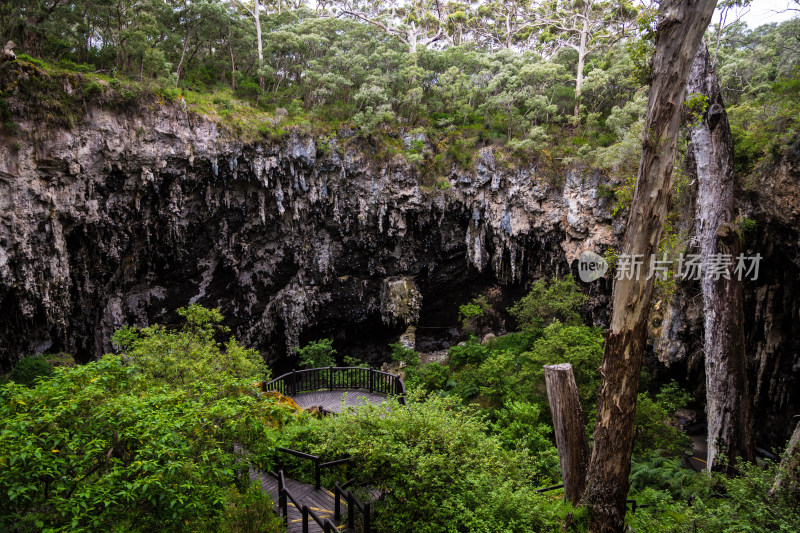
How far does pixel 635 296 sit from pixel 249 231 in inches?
641

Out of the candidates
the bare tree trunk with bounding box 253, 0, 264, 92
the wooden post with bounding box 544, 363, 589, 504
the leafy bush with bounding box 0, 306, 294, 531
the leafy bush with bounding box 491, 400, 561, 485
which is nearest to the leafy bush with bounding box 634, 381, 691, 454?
the leafy bush with bounding box 491, 400, 561, 485

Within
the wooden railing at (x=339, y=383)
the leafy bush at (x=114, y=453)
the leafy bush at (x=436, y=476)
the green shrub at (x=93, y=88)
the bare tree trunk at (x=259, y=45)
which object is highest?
the bare tree trunk at (x=259, y=45)

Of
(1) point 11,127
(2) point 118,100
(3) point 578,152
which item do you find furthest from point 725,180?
(1) point 11,127

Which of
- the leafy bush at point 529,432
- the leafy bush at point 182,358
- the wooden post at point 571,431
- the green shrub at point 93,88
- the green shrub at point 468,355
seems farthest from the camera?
the green shrub at point 468,355

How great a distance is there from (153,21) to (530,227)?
18.4 metres

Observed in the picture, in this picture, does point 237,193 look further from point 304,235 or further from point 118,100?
point 118,100

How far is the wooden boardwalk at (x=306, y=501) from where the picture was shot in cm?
587

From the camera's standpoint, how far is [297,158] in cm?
1705

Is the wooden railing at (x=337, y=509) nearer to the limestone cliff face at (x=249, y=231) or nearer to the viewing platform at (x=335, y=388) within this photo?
the viewing platform at (x=335, y=388)

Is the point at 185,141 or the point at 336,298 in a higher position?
the point at 185,141

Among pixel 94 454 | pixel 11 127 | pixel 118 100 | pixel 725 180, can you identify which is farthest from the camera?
pixel 118 100

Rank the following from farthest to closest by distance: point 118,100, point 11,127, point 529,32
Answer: point 529,32 < point 118,100 < point 11,127

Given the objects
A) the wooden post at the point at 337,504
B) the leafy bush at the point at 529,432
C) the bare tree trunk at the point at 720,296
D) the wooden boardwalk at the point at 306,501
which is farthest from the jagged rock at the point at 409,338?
the wooden post at the point at 337,504

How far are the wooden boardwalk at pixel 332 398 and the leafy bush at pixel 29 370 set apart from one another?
787 cm
